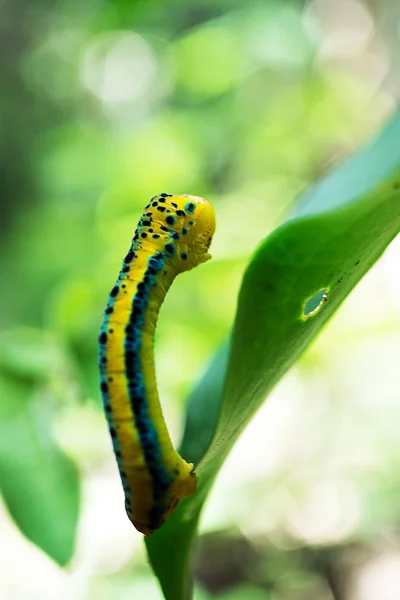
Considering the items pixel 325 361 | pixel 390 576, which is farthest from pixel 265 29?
pixel 390 576

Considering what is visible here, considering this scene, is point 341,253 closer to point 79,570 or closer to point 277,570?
point 79,570

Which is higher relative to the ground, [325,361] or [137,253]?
[137,253]

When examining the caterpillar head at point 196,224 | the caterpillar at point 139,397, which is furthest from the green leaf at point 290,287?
the caterpillar head at point 196,224

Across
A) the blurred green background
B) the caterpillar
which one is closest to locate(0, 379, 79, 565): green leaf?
the blurred green background

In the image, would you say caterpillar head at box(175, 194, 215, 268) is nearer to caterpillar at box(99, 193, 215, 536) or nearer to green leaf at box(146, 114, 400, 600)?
caterpillar at box(99, 193, 215, 536)

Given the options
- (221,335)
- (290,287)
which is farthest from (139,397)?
(221,335)

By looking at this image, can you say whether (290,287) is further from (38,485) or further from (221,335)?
(221,335)
